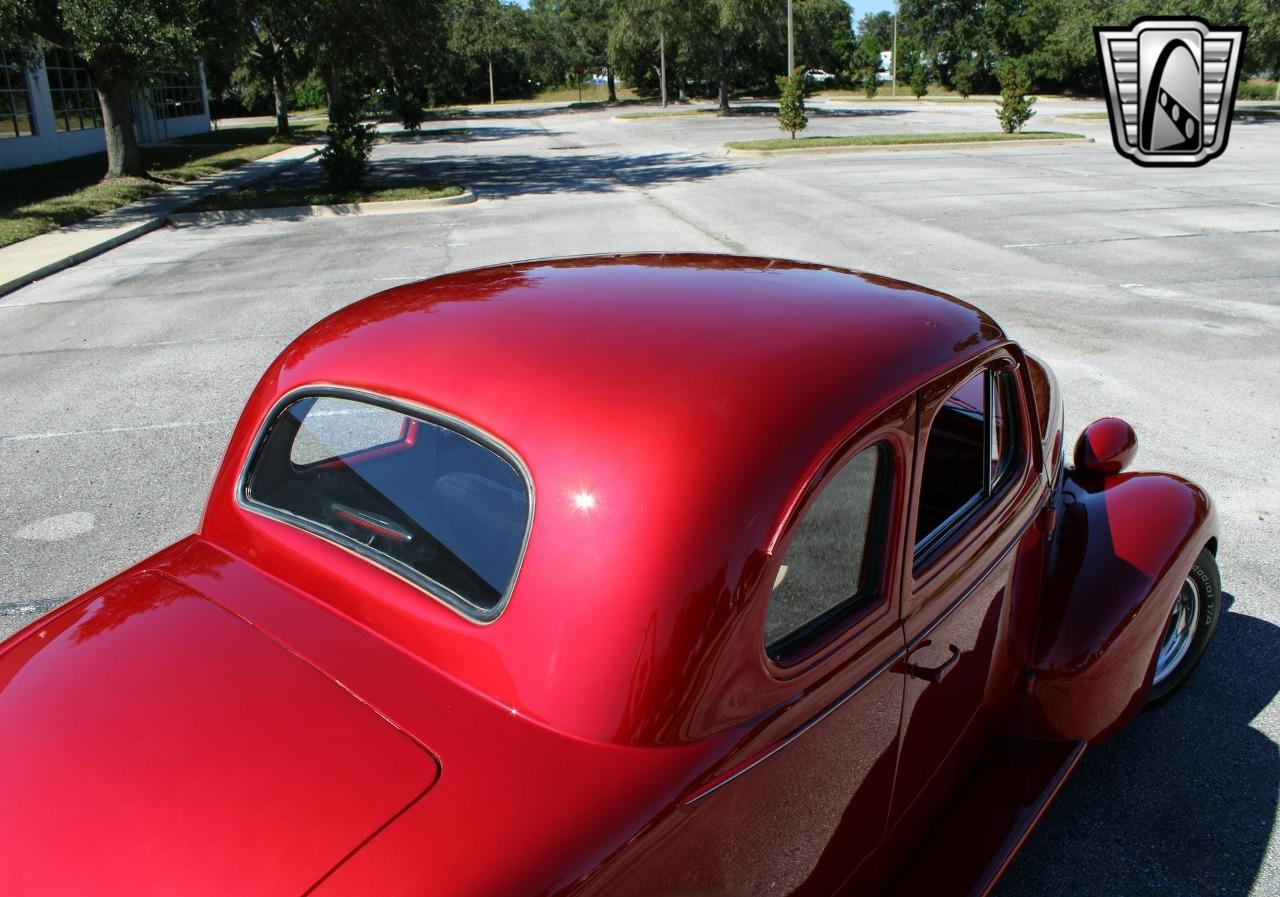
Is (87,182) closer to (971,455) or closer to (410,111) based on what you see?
(410,111)

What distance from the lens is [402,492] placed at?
228 centimetres

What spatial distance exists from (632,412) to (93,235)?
51.8ft

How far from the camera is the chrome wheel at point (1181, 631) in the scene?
10.7 feet

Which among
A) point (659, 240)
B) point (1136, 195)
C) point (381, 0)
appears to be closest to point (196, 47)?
point (381, 0)

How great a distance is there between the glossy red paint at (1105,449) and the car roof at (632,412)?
982 millimetres

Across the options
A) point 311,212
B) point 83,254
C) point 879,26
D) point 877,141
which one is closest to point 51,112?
point 311,212

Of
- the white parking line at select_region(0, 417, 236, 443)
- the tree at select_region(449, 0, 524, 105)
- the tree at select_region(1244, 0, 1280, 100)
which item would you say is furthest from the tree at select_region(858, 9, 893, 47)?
the white parking line at select_region(0, 417, 236, 443)

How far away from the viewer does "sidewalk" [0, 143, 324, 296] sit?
12.5 metres

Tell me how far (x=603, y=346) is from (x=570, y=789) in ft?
2.89

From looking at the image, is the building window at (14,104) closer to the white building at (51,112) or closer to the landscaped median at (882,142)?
the white building at (51,112)

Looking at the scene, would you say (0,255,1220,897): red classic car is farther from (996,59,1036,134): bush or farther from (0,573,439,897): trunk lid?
(996,59,1036,134): bush

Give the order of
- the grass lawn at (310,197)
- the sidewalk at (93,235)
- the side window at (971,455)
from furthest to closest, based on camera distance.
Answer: the grass lawn at (310,197), the sidewalk at (93,235), the side window at (971,455)

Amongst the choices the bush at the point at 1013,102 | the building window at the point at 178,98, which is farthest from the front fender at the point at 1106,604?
the building window at the point at 178,98

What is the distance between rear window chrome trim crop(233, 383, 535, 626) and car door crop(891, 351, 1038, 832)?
0.83m
